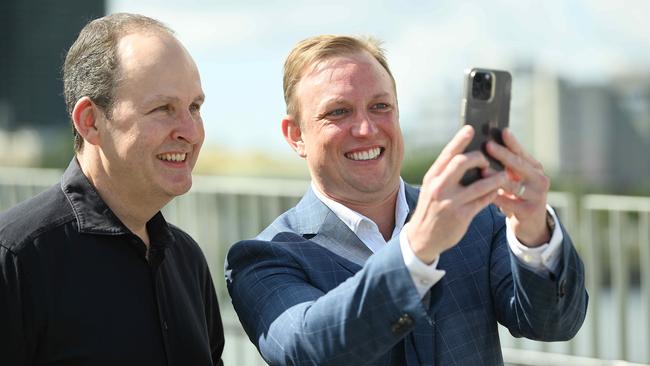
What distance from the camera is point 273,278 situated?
3.00m

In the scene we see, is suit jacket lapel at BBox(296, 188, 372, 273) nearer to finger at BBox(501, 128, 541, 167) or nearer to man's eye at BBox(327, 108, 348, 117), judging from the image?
man's eye at BBox(327, 108, 348, 117)

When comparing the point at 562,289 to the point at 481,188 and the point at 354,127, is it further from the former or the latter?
the point at 354,127

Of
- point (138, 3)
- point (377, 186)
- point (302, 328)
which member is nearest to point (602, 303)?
point (377, 186)

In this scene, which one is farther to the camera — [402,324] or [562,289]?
[562,289]

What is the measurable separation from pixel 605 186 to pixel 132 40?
9174mm

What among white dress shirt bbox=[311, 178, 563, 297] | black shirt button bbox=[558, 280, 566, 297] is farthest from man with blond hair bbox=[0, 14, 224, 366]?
black shirt button bbox=[558, 280, 566, 297]

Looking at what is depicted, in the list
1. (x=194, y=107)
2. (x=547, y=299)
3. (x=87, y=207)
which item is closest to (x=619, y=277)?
(x=547, y=299)

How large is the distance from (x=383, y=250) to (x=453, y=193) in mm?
251

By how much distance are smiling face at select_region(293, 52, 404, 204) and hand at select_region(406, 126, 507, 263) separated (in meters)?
0.72

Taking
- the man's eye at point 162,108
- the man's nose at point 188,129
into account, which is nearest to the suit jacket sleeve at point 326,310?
the man's nose at point 188,129

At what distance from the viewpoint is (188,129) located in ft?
9.83

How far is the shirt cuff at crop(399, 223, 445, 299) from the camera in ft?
8.25

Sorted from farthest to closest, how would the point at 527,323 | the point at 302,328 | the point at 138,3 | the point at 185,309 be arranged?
the point at 138,3
the point at 185,309
the point at 527,323
the point at 302,328

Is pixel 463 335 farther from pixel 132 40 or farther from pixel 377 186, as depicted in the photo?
pixel 132 40
